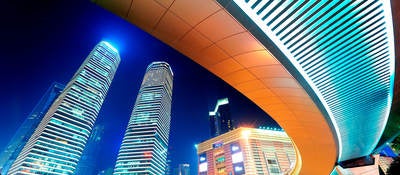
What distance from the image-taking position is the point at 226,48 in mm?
3832

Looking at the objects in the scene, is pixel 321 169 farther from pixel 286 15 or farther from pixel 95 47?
pixel 95 47

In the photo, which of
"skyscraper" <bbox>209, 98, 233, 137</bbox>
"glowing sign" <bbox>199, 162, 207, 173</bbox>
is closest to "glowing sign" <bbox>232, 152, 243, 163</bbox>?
"glowing sign" <bbox>199, 162, 207, 173</bbox>

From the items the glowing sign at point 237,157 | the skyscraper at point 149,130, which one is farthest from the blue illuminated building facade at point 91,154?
the glowing sign at point 237,157

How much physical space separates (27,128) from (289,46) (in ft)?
584

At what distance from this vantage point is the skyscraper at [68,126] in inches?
2884

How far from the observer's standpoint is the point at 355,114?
6645 mm

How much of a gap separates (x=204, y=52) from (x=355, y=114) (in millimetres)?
6022

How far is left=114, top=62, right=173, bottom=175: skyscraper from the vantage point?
94688 millimetres

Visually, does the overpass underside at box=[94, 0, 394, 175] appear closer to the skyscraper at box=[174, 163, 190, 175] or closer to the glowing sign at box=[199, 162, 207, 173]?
the glowing sign at box=[199, 162, 207, 173]

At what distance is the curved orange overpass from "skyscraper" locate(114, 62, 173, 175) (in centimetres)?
9597

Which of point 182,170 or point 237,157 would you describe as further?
point 182,170

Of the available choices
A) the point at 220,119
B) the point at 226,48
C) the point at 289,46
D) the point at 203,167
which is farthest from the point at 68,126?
the point at 289,46

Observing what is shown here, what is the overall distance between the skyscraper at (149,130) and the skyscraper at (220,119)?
103 ft

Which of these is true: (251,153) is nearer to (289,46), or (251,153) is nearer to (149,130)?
(149,130)
